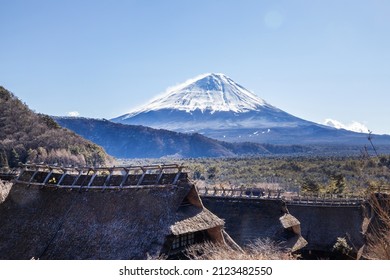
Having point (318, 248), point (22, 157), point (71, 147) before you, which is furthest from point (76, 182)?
point (71, 147)

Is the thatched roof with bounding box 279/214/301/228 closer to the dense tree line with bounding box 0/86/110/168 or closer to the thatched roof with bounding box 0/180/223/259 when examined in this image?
the thatched roof with bounding box 0/180/223/259

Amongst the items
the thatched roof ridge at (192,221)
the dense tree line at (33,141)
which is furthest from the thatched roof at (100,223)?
the dense tree line at (33,141)

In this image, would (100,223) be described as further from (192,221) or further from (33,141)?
(33,141)

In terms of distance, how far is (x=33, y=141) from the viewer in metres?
61.5

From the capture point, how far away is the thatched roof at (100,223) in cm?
1359

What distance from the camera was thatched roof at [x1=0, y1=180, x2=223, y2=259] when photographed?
44.6 ft

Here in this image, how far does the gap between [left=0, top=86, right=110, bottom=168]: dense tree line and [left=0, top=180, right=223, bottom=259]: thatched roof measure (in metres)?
38.2

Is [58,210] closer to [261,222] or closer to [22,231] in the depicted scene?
[22,231]

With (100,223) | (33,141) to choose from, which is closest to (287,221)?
(100,223)

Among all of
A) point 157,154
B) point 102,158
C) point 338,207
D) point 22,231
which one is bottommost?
point 157,154

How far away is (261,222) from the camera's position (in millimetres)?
→ 23641

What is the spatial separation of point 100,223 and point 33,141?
1995 inches

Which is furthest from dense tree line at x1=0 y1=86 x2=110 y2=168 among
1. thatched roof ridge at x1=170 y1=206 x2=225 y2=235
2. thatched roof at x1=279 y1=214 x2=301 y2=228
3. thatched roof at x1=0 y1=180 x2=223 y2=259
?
thatched roof ridge at x1=170 y1=206 x2=225 y2=235

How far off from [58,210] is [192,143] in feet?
591
